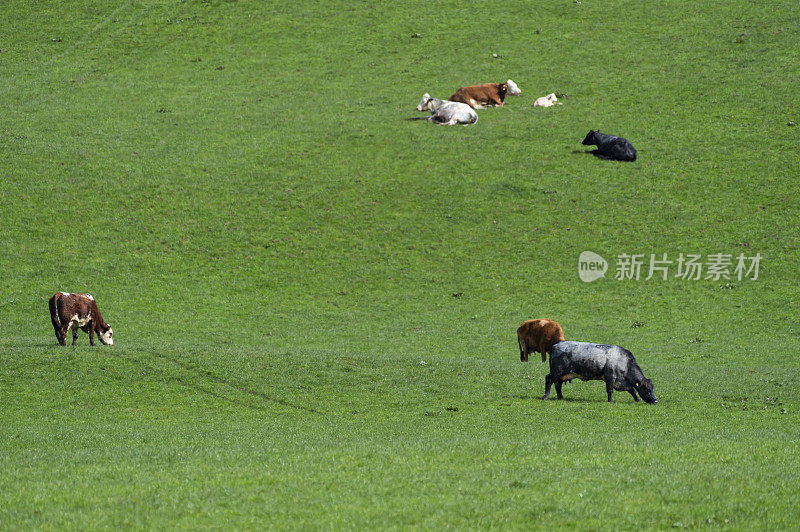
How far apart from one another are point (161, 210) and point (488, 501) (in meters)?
43.4

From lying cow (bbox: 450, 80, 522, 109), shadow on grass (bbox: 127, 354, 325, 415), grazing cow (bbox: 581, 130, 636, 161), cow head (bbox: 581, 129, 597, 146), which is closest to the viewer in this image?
shadow on grass (bbox: 127, 354, 325, 415)

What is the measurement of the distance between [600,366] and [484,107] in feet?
158

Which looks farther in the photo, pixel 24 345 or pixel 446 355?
pixel 446 355

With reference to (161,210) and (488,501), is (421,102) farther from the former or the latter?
(488,501)

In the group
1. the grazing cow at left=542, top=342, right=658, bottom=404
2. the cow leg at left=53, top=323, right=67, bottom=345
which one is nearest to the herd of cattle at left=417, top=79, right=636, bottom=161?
the grazing cow at left=542, top=342, right=658, bottom=404

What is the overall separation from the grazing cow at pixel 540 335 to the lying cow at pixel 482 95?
133 ft

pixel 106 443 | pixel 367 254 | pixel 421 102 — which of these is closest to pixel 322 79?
pixel 421 102

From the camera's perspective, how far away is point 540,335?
1174 inches

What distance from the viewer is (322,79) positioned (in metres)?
73.9

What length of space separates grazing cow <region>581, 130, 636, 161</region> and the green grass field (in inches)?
60.2

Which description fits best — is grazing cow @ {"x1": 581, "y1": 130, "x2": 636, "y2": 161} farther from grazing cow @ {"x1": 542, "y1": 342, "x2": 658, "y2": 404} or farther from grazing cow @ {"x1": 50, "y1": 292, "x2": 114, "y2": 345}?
grazing cow @ {"x1": 50, "y1": 292, "x2": 114, "y2": 345}

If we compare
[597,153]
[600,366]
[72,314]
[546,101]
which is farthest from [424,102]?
[600,366]

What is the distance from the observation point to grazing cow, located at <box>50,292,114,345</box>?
29.8 m

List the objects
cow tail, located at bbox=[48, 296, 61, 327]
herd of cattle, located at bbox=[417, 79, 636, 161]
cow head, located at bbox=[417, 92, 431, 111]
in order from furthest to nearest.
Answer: cow head, located at bbox=[417, 92, 431, 111] < herd of cattle, located at bbox=[417, 79, 636, 161] < cow tail, located at bbox=[48, 296, 61, 327]
